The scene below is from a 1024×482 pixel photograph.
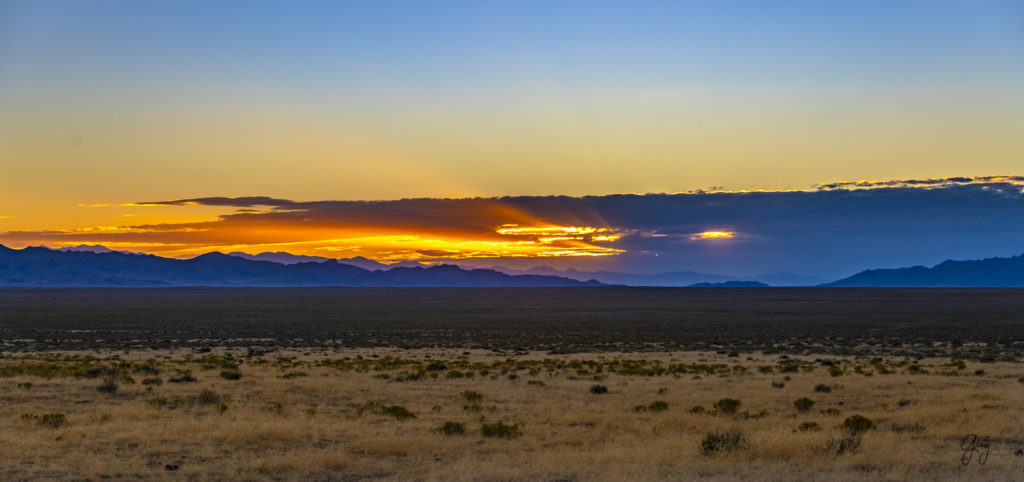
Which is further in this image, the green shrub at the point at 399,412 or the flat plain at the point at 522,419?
the green shrub at the point at 399,412

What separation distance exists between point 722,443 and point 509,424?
15.9ft

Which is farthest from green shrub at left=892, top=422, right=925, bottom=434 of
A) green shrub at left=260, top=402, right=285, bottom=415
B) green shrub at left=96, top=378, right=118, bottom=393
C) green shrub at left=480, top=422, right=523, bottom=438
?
green shrub at left=96, top=378, right=118, bottom=393

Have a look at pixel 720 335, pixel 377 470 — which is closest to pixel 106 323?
pixel 720 335

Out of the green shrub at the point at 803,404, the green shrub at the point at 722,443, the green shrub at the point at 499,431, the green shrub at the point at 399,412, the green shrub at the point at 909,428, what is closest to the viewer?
the green shrub at the point at 722,443

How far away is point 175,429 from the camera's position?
15.5m

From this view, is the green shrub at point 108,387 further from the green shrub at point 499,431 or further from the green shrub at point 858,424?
the green shrub at point 858,424

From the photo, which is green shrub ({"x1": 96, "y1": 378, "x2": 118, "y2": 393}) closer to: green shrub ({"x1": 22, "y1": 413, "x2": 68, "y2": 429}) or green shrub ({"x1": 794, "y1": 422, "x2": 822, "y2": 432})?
green shrub ({"x1": 22, "y1": 413, "x2": 68, "y2": 429})

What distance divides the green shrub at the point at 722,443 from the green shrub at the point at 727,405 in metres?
4.76

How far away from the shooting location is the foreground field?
12469 millimetres

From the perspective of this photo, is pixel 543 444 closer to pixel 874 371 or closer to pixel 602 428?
pixel 602 428

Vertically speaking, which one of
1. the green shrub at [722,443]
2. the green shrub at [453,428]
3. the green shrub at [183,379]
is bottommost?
the green shrub at [183,379]

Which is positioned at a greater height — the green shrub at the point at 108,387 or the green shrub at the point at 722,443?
the green shrub at the point at 722,443

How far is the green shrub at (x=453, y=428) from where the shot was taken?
612 inches

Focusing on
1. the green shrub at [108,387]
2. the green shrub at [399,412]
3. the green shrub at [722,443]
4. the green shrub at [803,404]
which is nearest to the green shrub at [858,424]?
the green shrub at [803,404]
